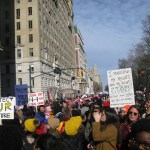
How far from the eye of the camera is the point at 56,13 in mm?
91625

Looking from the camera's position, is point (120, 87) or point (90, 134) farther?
point (120, 87)

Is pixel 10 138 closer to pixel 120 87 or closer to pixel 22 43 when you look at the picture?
pixel 120 87

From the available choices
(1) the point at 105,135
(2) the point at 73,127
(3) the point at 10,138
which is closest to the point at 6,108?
(2) the point at 73,127

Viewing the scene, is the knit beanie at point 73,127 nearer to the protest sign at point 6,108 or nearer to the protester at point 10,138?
the protest sign at point 6,108

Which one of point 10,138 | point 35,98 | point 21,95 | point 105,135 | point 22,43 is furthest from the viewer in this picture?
point 22,43

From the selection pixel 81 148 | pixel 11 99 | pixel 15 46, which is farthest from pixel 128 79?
pixel 15 46

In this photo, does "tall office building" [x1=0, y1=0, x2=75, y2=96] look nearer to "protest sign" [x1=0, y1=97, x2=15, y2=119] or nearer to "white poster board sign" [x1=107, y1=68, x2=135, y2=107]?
"white poster board sign" [x1=107, y1=68, x2=135, y2=107]

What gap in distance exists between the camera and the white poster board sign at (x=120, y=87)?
10305 mm

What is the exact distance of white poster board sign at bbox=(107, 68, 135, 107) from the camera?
33.8 feet

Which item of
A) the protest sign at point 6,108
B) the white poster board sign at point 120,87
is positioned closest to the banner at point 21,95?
the white poster board sign at point 120,87

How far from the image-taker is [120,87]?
1048 centimetres

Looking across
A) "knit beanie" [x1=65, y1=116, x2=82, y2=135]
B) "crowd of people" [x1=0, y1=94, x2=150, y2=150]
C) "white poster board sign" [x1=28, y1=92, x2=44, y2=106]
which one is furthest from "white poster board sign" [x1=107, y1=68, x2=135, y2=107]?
"white poster board sign" [x1=28, y1=92, x2=44, y2=106]

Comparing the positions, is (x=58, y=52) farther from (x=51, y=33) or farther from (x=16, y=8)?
(x=16, y=8)

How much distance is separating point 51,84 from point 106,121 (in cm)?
7564
